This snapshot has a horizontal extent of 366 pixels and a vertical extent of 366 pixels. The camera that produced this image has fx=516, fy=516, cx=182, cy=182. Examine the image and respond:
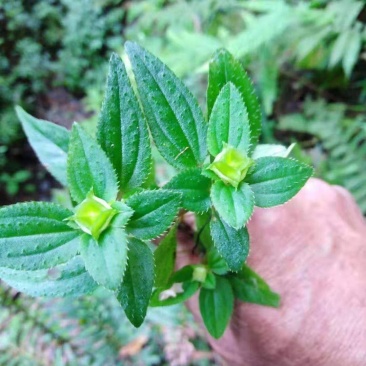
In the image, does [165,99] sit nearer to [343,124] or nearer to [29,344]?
[29,344]

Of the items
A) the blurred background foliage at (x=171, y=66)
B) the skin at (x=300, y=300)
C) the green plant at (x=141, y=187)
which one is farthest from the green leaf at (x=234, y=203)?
the blurred background foliage at (x=171, y=66)

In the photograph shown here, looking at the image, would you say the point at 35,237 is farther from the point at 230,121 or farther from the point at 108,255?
the point at 230,121

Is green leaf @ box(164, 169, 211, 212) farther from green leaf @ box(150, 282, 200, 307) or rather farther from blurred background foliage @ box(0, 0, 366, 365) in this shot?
blurred background foliage @ box(0, 0, 366, 365)

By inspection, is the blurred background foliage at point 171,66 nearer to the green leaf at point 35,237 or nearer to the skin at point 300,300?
the skin at point 300,300

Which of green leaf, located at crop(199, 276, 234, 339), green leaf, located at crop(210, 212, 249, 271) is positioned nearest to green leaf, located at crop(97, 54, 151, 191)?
green leaf, located at crop(210, 212, 249, 271)

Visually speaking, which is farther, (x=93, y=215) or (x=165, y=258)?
(x=165, y=258)

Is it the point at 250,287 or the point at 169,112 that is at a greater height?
the point at 169,112

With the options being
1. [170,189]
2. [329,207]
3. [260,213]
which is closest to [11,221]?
[170,189]

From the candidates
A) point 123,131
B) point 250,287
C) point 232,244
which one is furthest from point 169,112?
point 250,287
